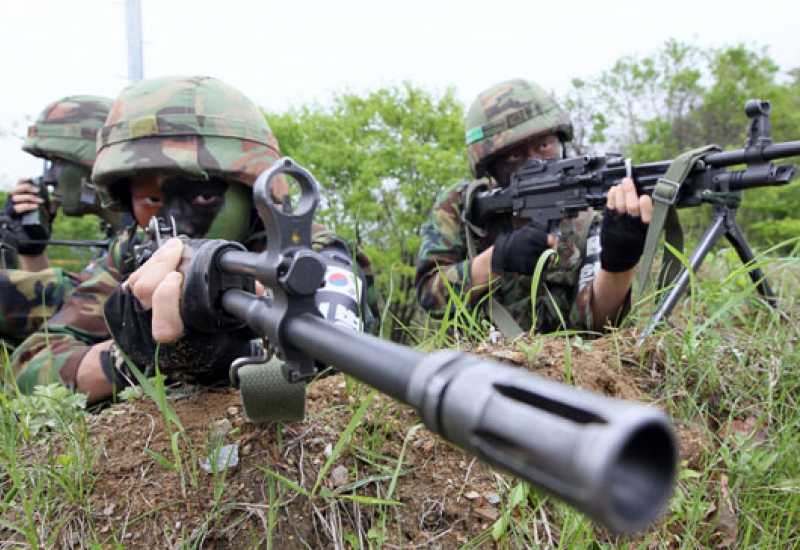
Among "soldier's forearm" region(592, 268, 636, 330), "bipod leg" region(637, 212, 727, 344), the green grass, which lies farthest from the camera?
"soldier's forearm" region(592, 268, 636, 330)

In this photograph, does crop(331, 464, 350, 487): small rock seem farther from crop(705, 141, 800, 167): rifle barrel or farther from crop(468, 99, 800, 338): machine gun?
crop(705, 141, 800, 167): rifle barrel

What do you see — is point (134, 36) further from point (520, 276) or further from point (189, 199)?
point (520, 276)

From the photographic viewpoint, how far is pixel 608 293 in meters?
3.18

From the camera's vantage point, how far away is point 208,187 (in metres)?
2.51

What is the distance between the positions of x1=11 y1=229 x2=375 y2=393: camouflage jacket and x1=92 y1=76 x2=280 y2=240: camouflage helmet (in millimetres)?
372

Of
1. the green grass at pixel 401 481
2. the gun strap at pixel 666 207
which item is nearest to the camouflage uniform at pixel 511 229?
the gun strap at pixel 666 207

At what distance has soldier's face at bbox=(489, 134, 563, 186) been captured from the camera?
154 inches

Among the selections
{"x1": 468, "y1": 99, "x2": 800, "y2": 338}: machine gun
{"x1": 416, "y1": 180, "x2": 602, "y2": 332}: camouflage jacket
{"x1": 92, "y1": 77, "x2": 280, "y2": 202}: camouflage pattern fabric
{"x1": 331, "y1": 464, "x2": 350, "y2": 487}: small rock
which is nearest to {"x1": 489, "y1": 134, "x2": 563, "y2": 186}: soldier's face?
{"x1": 416, "y1": 180, "x2": 602, "y2": 332}: camouflage jacket

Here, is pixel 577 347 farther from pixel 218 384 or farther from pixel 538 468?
pixel 538 468

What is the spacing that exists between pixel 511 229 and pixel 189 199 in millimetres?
2197

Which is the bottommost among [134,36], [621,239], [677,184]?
[621,239]

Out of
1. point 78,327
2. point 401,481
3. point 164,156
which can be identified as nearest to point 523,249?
point 164,156

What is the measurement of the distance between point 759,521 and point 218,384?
60.4 inches

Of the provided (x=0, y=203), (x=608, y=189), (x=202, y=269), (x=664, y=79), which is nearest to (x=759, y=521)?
(x=202, y=269)
